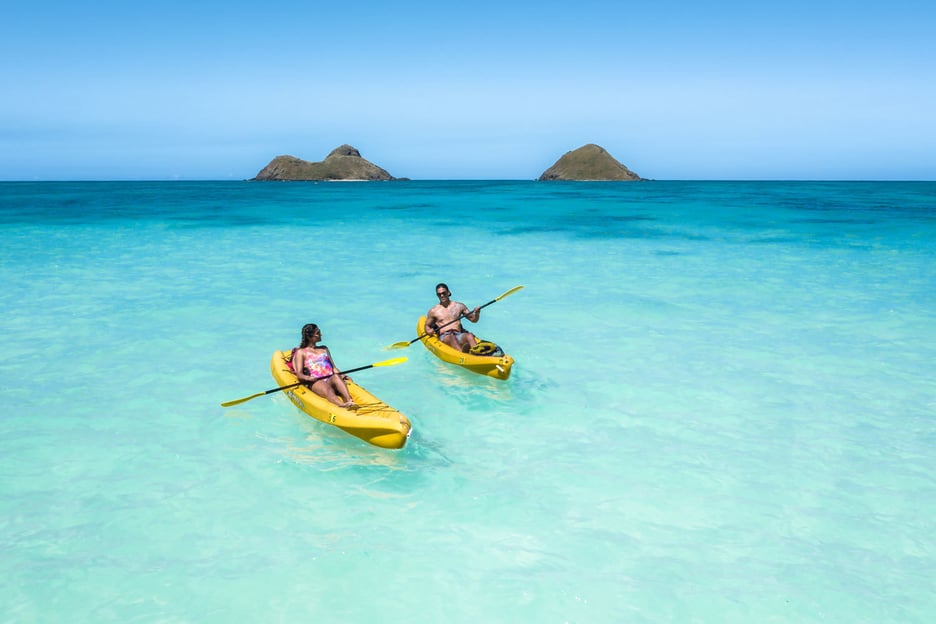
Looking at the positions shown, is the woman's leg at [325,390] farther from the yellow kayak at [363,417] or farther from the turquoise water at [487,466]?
the turquoise water at [487,466]

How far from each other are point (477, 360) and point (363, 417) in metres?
2.92

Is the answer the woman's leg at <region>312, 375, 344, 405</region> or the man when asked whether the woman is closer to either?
the woman's leg at <region>312, 375, 344, 405</region>

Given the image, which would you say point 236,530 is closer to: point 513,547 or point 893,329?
point 513,547

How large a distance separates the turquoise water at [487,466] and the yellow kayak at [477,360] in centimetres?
23

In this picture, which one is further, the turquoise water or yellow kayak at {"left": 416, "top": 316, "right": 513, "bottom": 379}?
yellow kayak at {"left": 416, "top": 316, "right": 513, "bottom": 379}

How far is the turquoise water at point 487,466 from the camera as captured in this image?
5523 mm

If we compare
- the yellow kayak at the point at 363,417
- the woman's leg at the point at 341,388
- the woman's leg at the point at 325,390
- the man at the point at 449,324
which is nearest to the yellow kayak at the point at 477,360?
the man at the point at 449,324

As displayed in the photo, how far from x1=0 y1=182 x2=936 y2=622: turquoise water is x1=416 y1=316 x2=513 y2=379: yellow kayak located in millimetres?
232

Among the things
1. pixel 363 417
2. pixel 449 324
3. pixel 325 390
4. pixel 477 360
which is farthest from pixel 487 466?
pixel 449 324

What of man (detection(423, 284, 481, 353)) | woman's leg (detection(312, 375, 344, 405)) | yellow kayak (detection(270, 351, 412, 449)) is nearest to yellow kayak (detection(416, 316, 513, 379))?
man (detection(423, 284, 481, 353))

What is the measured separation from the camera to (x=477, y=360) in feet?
32.8

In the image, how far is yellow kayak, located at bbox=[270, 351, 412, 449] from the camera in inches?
289

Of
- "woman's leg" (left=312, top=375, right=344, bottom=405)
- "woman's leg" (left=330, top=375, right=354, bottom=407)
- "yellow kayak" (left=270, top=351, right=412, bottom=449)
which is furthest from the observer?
"woman's leg" (left=312, top=375, right=344, bottom=405)

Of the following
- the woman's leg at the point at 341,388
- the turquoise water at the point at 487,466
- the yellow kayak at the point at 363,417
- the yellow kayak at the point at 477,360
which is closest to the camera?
the turquoise water at the point at 487,466
